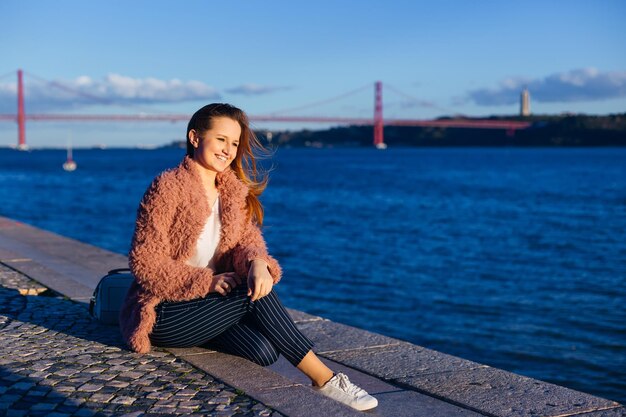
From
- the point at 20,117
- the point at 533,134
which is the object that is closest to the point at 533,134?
the point at 533,134

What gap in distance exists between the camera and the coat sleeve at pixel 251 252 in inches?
97.2

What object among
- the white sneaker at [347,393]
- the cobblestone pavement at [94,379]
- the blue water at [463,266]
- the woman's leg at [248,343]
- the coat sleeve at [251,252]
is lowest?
the blue water at [463,266]

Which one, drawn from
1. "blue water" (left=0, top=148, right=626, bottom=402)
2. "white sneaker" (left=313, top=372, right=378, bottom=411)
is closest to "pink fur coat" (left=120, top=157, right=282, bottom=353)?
"blue water" (left=0, top=148, right=626, bottom=402)

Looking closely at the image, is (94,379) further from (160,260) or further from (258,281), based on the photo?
(258,281)

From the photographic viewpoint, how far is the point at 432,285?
28.0ft

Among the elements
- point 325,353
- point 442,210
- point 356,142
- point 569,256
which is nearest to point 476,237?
point 569,256

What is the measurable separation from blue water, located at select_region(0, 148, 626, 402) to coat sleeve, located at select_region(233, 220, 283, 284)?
0.22m

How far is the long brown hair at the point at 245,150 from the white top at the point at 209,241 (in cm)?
10

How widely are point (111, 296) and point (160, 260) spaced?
0.58 m

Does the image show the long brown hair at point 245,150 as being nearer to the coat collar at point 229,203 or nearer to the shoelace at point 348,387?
the coat collar at point 229,203

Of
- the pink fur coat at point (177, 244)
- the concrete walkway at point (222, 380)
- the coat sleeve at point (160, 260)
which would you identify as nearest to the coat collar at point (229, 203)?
the pink fur coat at point (177, 244)

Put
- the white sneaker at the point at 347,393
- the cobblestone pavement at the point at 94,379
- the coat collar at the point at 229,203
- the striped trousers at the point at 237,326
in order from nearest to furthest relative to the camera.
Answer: the cobblestone pavement at the point at 94,379 → the white sneaker at the point at 347,393 → the striped trousers at the point at 237,326 → the coat collar at the point at 229,203

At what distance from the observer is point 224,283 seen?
242 cm

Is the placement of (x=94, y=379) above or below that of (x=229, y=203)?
below
